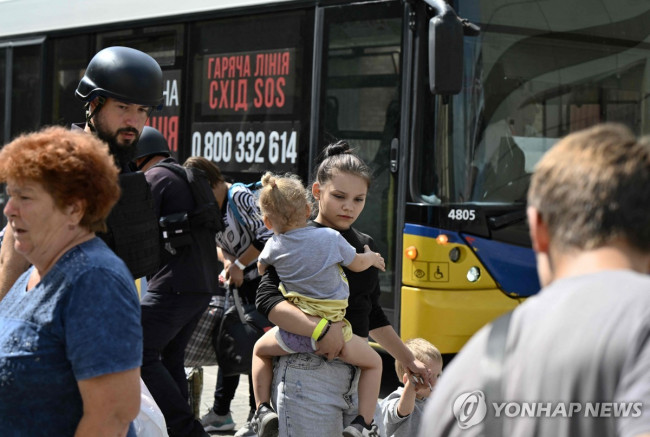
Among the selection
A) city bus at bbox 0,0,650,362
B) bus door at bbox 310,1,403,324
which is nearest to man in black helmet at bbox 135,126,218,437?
city bus at bbox 0,0,650,362

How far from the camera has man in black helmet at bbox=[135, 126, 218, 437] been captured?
198 inches

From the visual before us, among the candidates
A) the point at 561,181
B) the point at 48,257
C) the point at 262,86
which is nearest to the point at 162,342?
the point at 48,257

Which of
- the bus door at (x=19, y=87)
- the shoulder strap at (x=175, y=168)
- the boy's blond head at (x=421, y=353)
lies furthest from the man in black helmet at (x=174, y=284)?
→ the bus door at (x=19, y=87)

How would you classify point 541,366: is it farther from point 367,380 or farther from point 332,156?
point 332,156

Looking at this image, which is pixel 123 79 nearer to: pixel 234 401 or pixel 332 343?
pixel 332 343

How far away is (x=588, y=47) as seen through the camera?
23.4ft

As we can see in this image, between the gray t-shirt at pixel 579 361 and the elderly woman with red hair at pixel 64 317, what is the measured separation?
3.50ft

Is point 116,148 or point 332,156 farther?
point 332,156

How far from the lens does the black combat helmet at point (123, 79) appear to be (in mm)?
3875

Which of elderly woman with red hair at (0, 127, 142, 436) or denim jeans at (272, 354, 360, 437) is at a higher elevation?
elderly woman with red hair at (0, 127, 142, 436)

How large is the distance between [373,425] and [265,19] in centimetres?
448

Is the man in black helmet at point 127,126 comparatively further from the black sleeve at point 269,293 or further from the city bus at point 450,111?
the city bus at point 450,111

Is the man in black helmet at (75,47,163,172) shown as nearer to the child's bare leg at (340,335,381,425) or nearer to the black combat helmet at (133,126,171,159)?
the child's bare leg at (340,335,381,425)

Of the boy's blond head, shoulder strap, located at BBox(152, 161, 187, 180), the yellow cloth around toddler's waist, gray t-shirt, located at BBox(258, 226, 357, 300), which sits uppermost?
shoulder strap, located at BBox(152, 161, 187, 180)
